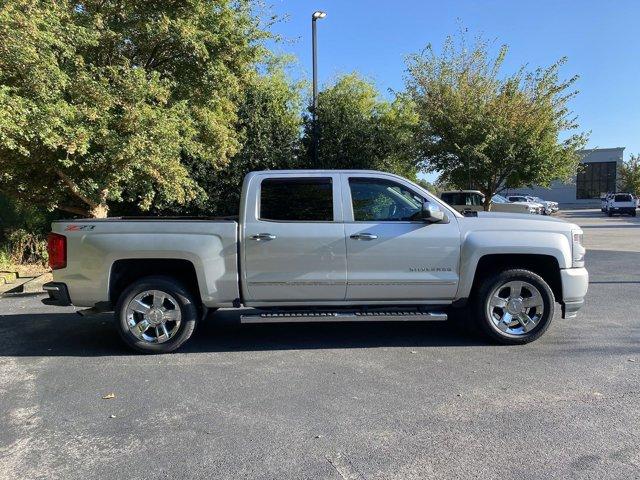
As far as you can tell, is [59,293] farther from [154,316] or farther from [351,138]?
[351,138]

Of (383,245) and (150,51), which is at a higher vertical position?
(150,51)

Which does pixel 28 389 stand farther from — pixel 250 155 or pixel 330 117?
pixel 330 117

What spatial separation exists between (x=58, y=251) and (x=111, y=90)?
13.2 feet

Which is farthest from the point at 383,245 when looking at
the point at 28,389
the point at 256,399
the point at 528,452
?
the point at 28,389

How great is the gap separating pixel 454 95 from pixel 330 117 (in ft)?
16.1

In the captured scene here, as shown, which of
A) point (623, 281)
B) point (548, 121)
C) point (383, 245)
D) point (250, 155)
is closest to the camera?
point (383, 245)

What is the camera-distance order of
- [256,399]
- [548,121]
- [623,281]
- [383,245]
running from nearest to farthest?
[256,399] < [383,245] < [623,281] < [548,121]

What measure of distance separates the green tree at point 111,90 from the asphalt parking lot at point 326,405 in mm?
3269

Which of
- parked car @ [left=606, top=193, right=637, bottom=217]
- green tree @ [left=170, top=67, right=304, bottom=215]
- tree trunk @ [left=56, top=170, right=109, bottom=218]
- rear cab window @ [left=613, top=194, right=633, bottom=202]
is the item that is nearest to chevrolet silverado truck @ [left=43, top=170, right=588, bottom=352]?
tree trunk @ [left=56, top=170, right=109, bottom=218]

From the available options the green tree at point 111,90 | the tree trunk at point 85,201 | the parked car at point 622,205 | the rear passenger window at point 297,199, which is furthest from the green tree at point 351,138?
the parked car at point 622,205

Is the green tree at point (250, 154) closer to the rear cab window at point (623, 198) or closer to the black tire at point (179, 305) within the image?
the black tire at point (179, 305)

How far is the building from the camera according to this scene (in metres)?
60.4

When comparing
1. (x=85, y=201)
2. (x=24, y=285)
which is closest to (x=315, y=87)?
(x=85, y=201)

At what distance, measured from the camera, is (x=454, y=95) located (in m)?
17.9
